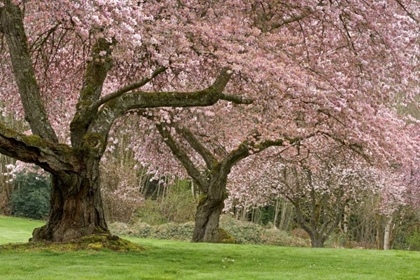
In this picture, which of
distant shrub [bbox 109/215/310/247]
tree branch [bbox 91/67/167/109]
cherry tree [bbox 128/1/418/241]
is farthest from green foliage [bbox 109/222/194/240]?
tree branch [bbox 91/67/167/109]

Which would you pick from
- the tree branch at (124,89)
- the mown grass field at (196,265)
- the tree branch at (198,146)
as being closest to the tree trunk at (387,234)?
the tree branch at (198,146)

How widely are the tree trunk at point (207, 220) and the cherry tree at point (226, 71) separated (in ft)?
18.6

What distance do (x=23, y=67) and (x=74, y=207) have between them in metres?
3.13

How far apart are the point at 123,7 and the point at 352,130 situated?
23.0 feet

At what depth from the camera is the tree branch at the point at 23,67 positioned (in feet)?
38.9

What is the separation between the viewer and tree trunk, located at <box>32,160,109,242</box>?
1226 centimetres

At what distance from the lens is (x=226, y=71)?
40.7 ft

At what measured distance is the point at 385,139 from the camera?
13711 mm

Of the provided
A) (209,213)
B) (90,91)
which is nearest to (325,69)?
(90,91)

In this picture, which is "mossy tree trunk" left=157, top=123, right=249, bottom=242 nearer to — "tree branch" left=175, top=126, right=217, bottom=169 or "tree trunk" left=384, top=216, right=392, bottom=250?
"tree branch" left=175, top=126, right=217, bottom=169

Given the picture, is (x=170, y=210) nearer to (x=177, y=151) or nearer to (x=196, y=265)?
(x=177, y=151)

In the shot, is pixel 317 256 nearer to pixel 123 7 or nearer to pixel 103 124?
pixel 103 124

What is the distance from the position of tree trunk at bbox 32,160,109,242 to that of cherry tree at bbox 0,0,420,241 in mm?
24

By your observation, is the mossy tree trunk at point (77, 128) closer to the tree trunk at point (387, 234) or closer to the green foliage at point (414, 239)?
the tree trunk at point (387, 234)
